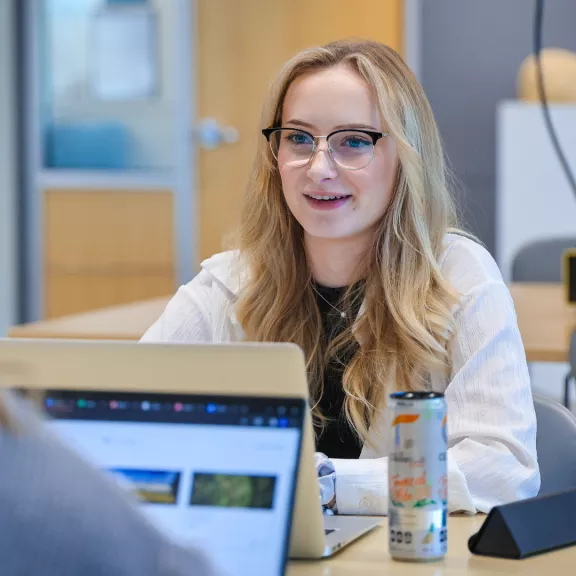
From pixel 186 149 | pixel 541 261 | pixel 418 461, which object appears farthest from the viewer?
pixel 186 149

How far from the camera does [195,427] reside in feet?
3.30

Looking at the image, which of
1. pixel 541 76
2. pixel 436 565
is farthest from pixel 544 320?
pixel 436 565

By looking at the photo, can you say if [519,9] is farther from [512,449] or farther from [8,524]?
[8,524]

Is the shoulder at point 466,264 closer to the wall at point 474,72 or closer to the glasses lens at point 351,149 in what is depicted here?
the glasses lens at point 351,149

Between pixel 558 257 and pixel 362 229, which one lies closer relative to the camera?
pixel 362 229

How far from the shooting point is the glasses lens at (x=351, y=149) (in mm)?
1759

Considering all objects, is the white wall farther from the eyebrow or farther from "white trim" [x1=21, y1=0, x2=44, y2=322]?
the eyebrow

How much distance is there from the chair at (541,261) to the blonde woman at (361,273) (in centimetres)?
195

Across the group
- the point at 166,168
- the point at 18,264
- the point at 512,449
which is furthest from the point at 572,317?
the point at 18,264

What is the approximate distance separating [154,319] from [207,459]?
1641mm

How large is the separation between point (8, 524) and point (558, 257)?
3.22 meters

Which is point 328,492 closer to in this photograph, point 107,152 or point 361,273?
point 361,273

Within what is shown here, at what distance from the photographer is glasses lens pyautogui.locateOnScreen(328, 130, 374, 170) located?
176 cm

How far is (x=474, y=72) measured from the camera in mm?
5340
